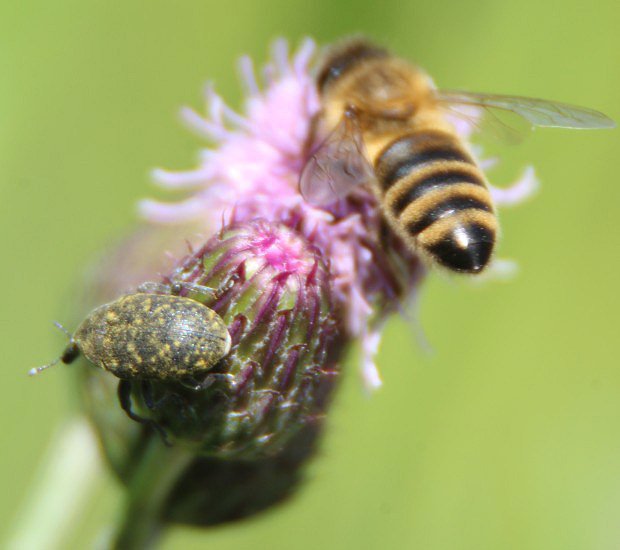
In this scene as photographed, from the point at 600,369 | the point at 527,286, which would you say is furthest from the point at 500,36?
the point at 600,369

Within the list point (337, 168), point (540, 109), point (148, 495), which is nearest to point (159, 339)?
point (148, 495)

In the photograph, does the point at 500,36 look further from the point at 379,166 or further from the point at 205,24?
the point at 379,166

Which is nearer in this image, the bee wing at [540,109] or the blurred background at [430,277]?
the bee wing at [540,109]

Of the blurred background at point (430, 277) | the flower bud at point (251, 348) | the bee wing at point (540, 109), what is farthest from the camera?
the blurred background at point (430, 277)

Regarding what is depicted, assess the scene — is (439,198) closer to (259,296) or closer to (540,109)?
(259,296)

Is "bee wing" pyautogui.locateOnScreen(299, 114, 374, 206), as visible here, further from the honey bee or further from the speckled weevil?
the speckled weevil

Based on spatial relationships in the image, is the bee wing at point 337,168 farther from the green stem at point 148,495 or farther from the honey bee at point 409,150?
the green stem at point 148,495

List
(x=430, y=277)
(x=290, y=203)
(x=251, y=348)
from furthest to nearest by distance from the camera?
(x=430, y=277)
(x=290, y=203)
(x=251, y=348)

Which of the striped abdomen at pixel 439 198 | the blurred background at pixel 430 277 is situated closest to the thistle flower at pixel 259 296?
the striped abdomen at pixel 439 198
